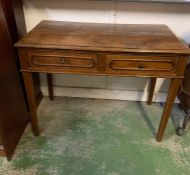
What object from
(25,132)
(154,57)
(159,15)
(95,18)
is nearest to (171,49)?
(154,57)

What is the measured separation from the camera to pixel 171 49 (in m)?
1.19

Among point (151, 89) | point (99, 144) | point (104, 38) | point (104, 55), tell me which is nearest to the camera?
point (104, 55)

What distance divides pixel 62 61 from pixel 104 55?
0.80 feet

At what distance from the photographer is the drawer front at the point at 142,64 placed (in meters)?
1.21

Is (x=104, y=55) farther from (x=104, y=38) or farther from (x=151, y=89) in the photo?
(x=151, y=89)

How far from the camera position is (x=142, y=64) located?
1.24 metres

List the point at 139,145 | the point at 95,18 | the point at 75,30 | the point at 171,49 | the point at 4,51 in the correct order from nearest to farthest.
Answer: the point at 171,49
the point at 4,51
the point at 75,30
the point at 139,145
the point at 95,18

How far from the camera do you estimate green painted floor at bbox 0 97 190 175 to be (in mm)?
1370

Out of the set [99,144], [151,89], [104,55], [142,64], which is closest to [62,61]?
[104,55]

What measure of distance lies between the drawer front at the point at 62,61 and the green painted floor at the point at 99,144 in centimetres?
57

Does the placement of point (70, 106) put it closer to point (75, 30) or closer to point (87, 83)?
point (87, 83)

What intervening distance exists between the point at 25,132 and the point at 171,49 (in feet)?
3.85

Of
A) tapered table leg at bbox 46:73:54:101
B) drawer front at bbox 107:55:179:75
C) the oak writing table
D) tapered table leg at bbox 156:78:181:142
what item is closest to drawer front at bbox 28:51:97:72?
the oak writing table

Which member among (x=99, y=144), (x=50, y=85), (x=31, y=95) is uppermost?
(x=31, y=95)
